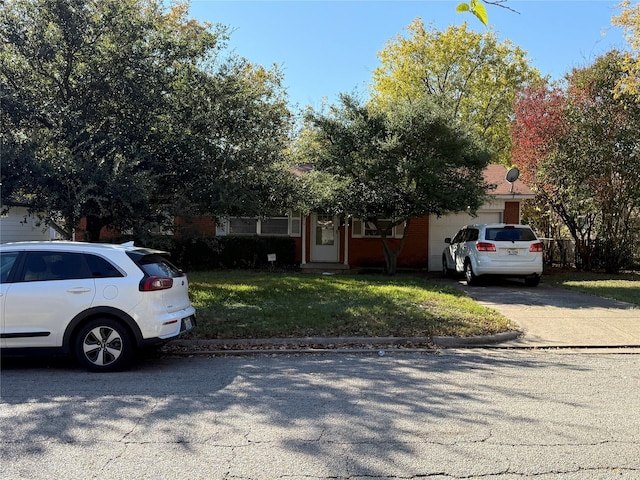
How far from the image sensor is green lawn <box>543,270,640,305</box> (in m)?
12.2

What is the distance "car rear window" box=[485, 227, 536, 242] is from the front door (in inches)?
264

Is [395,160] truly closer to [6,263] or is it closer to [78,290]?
[78,290]

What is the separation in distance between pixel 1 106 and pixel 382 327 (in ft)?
26.5

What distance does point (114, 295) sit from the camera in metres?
6.29

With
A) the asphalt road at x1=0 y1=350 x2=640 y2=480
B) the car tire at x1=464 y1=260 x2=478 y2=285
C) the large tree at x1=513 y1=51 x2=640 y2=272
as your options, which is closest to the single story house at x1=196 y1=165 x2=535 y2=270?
the large tree at x1=513 y1=51 x2=640 y2=272

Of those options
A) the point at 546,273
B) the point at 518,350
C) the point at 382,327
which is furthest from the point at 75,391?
the point at 546,273

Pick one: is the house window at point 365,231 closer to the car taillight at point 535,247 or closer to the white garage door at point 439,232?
the white garage door at point 439,232

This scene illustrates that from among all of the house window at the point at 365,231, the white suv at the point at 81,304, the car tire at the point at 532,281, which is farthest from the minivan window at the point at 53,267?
the house window at the point at 365,231

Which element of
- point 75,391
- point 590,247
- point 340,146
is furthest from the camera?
point 590,247

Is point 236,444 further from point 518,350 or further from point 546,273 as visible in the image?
point 546,273

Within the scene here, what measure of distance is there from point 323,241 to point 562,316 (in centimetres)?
1042

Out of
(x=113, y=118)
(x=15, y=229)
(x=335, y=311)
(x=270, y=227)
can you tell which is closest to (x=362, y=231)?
(x=270, y=227)

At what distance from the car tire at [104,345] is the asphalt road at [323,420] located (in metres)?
0.17

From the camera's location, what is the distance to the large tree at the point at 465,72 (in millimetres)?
32062
